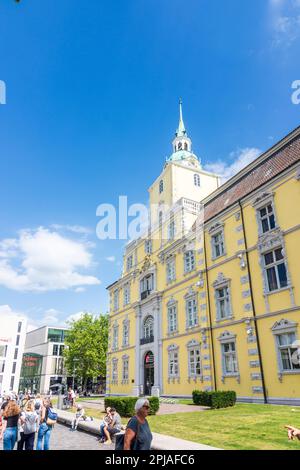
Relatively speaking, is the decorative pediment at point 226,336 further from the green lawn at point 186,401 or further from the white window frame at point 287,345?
the green lawn at point 186,401

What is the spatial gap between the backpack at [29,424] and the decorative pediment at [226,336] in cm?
1580

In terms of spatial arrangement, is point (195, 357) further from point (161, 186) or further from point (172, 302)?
point (161, 186)

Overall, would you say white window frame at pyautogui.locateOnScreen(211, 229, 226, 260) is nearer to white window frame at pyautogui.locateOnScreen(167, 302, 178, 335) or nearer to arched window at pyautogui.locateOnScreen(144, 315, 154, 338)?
white window frame at pyautogui.locateOnScreen(167, 302, 178, 335)

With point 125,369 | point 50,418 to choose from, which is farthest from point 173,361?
point 50,418

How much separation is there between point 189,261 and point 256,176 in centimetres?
963

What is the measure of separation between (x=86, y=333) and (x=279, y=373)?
4279 cm

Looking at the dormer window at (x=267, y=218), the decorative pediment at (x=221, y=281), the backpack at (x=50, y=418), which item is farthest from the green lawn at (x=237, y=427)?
the dormer window at (x=267, y=218)

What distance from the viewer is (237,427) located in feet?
38.7

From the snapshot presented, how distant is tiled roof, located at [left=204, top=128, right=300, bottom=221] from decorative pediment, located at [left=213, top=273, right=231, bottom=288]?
16.3 ft

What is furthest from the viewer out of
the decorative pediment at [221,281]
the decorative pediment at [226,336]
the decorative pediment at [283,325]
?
the decorative pediment at [221,281]

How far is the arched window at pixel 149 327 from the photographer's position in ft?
111

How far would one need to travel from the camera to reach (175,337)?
29.0 meters
